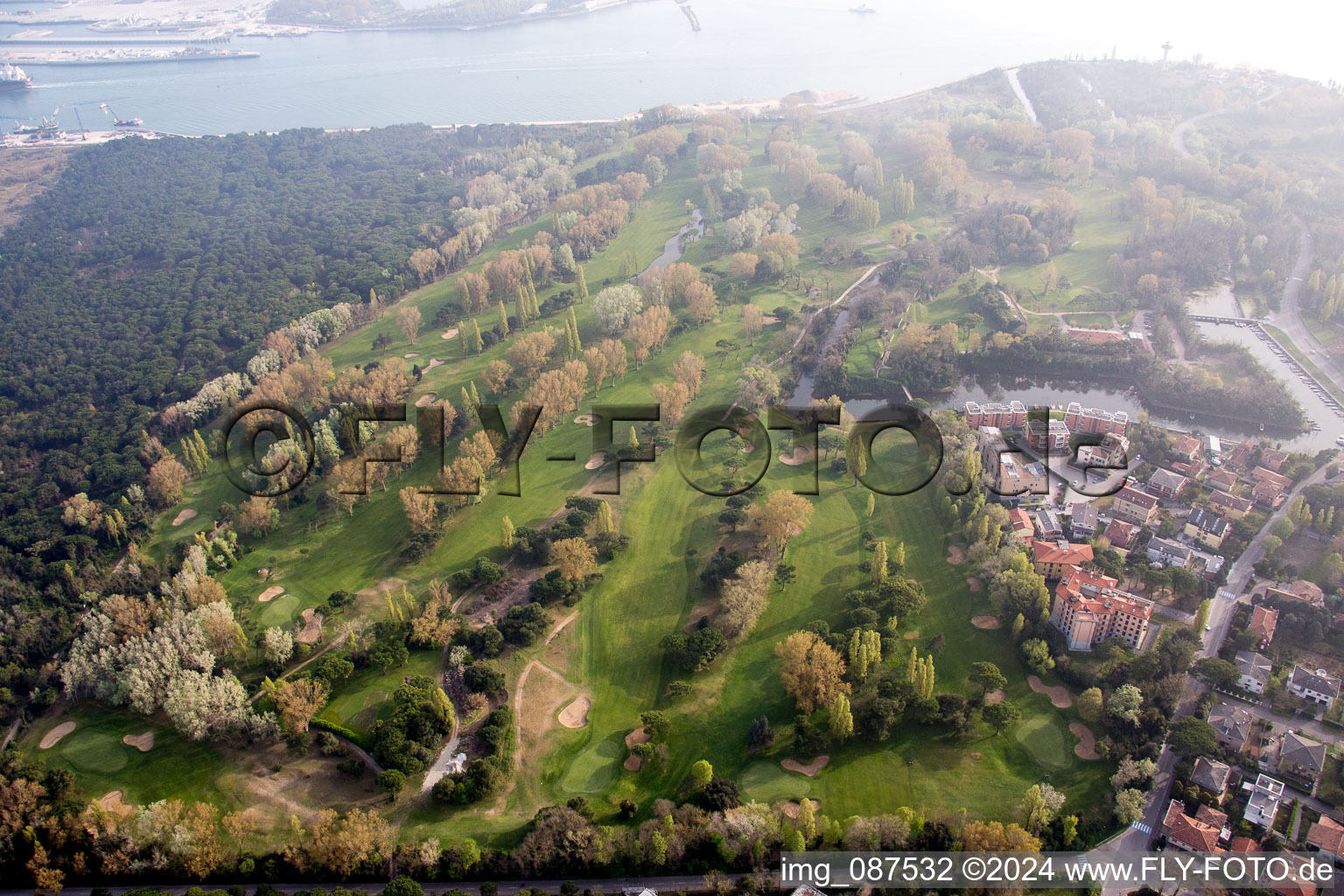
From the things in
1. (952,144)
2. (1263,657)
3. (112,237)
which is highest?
(952,144)

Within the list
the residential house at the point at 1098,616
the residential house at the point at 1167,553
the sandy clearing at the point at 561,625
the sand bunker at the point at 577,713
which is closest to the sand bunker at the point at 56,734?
the sandy clearing at the point at 561,625

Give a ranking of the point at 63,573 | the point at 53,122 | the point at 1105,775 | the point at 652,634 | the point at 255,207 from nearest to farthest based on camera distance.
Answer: the point at 1105,775, the point at 652,634, the point at 63,573, the point at 255,207, the point at 53,122

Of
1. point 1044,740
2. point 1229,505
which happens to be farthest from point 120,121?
point 1229,505

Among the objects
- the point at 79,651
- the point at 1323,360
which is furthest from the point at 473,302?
the point at 1323,360

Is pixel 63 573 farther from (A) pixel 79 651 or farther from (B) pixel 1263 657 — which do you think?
(B) pixel 1263 657

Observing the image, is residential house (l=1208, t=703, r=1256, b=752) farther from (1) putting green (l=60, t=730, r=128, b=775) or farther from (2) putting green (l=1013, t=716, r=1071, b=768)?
(1) putting green (l=60, t=730, r=128, b=775)

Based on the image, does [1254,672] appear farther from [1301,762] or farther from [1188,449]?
[1188,449]
